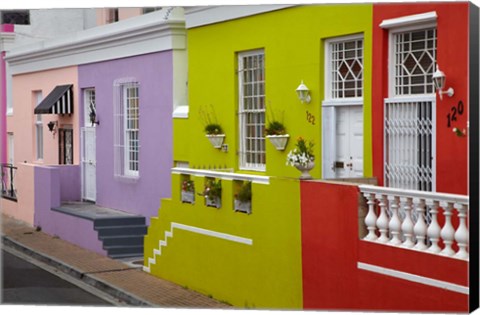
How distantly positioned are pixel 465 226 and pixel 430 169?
1.71 meters

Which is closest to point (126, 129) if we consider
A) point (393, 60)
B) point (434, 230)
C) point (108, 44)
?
point (108, 44)

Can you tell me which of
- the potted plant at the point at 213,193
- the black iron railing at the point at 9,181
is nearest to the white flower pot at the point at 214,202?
the potted plant at the point at 213,193

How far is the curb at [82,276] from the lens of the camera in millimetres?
13195

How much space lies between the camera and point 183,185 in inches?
558

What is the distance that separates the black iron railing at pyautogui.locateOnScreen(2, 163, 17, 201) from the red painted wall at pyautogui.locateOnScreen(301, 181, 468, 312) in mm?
9530

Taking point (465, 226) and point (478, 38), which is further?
point (478, 38)

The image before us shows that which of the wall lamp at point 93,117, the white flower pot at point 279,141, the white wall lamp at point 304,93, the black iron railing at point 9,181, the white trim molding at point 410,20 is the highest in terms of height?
the white trim molding at point 410,20

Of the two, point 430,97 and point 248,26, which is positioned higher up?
point 248,26

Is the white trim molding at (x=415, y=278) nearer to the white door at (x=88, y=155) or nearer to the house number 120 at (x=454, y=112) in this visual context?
the house number 120 at (x=454, y=112)

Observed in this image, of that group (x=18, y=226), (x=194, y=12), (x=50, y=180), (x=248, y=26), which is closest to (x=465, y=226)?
(x=248, y=26)

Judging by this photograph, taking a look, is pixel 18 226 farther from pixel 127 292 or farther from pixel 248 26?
pixel 248 26

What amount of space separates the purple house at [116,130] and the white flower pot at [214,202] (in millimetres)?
2607

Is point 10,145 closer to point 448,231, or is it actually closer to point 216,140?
point 216,140

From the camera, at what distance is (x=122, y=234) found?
1684cm
